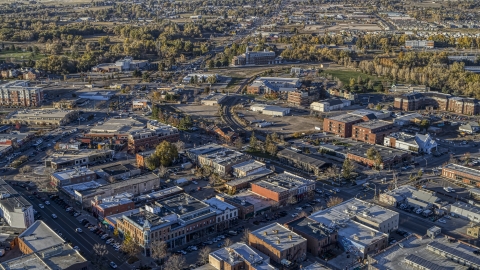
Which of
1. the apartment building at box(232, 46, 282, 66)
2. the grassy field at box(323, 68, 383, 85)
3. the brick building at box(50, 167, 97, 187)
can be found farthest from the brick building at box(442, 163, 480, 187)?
the apartment building at box(232, 46, 282, 66)

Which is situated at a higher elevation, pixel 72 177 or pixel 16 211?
pixel 16 211

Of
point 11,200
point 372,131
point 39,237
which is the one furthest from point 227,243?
point 372,131

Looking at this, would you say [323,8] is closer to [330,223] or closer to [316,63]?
[316,63]

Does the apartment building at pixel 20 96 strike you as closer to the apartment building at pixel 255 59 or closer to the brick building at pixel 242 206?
the apartment building at pixel 255 59

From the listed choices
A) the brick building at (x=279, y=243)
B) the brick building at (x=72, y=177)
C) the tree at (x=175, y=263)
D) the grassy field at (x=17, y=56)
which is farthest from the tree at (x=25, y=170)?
the grassy field at (x=17, y=56)

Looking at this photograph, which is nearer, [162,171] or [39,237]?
[39,237]

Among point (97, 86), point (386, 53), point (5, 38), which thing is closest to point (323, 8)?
point (386, 53)

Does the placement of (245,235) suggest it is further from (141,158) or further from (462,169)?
(462,169)

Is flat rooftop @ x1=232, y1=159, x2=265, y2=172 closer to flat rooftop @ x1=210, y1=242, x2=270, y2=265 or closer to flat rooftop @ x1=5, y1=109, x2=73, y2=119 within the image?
flat rooftop @ x1=210, y1=242, x2=270, y2=265
